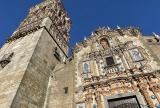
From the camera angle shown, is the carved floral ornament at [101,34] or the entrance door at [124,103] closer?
the entrance door at [124,103]

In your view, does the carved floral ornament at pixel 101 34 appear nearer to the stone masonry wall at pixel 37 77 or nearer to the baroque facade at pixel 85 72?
the baroque facade at pixel 85 72

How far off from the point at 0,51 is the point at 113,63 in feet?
31.5

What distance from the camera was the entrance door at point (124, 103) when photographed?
33.7 ft

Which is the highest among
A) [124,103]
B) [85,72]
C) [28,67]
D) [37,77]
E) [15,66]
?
[85,72]

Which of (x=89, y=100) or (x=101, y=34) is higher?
(x=101, y=34)

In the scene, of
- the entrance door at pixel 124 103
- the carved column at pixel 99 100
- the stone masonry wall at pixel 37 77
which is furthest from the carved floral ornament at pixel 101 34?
the entrance door at pixel 124 103

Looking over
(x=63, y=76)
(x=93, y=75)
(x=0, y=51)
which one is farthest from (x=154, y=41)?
(x=0, y=51)

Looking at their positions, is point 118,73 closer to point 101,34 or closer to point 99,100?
point 99,100

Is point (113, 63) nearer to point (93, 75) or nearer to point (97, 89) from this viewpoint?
point (93, 75)

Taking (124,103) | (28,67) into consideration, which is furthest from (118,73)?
(28,67)

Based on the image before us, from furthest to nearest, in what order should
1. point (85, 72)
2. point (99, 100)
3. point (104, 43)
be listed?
point (104, 43) < point (85, 72) < point (99, 100)

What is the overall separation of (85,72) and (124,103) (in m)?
3.65

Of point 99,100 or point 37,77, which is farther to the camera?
point 37,77

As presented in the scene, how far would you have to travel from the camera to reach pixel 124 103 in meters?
10.5
